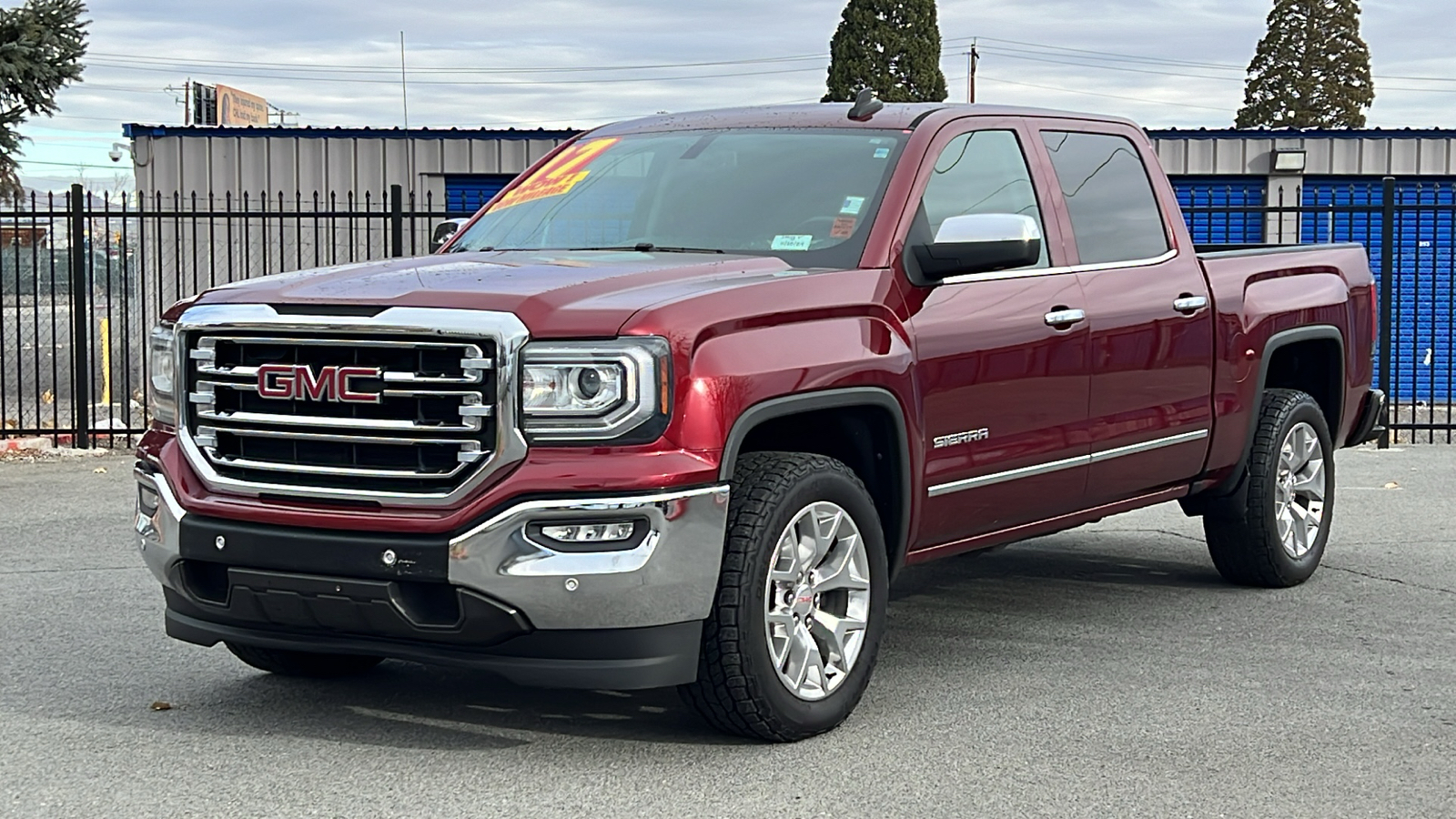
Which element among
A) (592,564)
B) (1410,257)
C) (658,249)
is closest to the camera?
(592,564)

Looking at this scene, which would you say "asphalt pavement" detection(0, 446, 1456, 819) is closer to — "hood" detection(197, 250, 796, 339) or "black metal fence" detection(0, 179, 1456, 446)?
"hood" detection(197, 250, 796, 339)

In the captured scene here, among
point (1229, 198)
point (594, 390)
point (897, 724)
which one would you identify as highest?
point (1229, 198)

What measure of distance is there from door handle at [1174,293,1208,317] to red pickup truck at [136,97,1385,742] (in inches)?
1.3

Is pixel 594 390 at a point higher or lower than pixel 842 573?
higher

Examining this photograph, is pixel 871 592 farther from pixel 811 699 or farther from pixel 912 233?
pixel 912 233

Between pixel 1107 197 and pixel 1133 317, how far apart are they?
0.54 m

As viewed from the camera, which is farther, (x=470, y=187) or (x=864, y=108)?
(x=470, y=187)

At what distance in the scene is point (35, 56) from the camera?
13203 mm

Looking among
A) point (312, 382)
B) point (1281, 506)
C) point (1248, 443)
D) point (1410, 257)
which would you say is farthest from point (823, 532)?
point (1410, 257)

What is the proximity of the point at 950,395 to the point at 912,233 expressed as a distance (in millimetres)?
510

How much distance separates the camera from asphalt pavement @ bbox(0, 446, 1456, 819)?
4.43 m

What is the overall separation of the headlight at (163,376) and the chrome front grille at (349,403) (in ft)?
0.26

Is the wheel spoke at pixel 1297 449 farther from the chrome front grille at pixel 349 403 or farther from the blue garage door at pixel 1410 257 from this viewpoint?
the blue garage door at pixel 1410 257

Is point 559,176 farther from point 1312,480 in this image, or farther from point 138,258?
point 138,258
